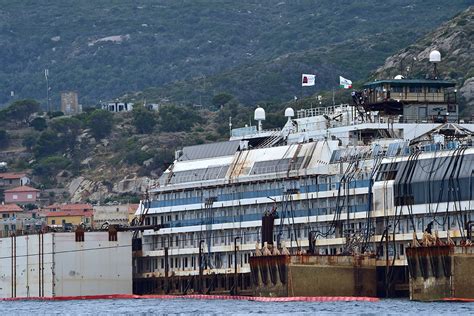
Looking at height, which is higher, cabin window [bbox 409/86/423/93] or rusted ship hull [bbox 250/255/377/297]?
cabin window [bbox 409/86/423/93]

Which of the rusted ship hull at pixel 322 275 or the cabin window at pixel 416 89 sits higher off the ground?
the cabin window at pixel 416 89

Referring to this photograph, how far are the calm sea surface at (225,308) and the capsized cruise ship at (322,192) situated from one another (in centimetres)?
624

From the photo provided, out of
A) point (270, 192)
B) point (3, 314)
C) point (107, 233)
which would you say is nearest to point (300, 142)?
point (270, 192)

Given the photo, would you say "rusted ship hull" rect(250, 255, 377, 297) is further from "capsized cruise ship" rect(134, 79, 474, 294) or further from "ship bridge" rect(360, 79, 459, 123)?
"ship bridge" rect(360, 79, 459, 123)

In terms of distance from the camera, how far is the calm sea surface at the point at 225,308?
13625cm

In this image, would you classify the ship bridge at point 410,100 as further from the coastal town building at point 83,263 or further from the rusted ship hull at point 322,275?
the coastal town building at point 83,263

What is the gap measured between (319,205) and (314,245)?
185 inches

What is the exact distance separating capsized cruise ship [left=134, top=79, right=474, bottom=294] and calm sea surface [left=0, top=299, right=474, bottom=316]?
624 cm

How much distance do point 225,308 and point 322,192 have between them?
1803cm

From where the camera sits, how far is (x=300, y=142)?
174 metres

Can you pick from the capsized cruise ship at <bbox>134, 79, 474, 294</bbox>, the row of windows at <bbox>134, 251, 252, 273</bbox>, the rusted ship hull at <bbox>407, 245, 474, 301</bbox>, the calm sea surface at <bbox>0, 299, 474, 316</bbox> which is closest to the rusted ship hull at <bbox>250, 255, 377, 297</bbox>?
the capsized cruise ship at <bbox>134, 79, 474, 294</bbox>

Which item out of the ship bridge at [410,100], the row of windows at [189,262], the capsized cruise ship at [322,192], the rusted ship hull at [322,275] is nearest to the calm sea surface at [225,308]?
the rusted ship hull at [322,275]

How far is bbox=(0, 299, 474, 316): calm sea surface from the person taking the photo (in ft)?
447

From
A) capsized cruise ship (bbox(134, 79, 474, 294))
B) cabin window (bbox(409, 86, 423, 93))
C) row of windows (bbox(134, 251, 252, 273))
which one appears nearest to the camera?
capsized cruise ship (bbox(134, 79, 474, 294))
